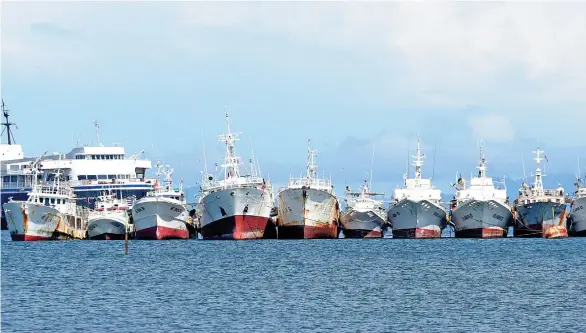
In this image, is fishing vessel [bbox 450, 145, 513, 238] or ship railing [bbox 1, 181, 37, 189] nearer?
fishing vessel [bbox 450, 145, 513, 238]

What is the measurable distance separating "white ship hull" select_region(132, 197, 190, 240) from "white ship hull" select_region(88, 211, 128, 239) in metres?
2.20

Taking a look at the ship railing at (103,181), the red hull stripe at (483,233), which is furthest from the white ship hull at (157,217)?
the ship railing at (103,181)

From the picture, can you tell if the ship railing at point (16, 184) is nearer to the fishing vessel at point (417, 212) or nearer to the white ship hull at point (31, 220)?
the white ship hull at point (31, 220)

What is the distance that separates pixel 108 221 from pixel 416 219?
90.3ft

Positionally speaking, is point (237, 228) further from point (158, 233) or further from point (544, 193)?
point (544, 193)

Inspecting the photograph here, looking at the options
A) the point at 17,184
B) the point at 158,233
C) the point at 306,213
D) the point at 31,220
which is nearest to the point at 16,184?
the point at 17,184

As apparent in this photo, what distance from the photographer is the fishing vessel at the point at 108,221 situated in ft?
367

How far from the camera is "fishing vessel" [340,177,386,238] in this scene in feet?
372

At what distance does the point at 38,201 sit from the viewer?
110 m

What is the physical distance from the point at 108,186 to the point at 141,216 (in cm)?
2901

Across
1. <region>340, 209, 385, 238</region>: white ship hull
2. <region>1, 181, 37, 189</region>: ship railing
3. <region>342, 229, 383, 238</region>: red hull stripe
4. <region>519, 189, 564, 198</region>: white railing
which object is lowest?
<region>342, 229, 383, 238</region>: red hull stripe

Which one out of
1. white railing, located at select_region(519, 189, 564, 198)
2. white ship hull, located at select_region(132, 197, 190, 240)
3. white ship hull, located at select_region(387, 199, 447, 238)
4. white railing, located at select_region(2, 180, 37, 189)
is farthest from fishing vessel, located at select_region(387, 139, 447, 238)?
white railing, located at select_region(2, 180, 37, 189)

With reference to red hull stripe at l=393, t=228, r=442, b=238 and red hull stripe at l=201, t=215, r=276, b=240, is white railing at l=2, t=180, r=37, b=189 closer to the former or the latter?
red hull stripe at l=201, t=215, r=276, b=240

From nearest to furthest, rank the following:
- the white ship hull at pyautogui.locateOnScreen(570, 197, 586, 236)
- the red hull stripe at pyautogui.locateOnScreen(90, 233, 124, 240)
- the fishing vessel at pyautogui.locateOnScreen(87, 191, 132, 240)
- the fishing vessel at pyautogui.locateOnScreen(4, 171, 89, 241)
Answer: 1. the fishing vessel at pyautogui.locateOnScreen(4, 171, 89, 241)
2. the fishing vessel at pyautogui.locateOnScreen(87, 191, 132, 240)
3. the white ship hull at pyautogui.locateOnScreen(570, 197, 586, 236)
4. the red hull stripe at pyautogui.locateOnScreen(90, 233, 124, 240)
